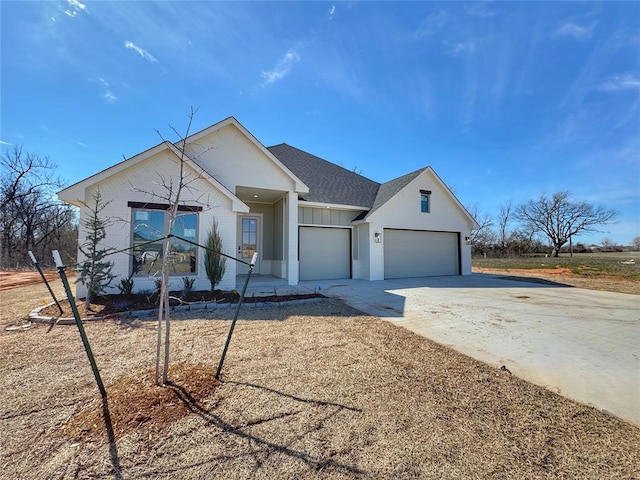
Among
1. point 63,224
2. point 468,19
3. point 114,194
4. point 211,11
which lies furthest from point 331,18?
point 63,224

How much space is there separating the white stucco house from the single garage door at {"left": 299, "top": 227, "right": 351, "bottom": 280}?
47 millimetres

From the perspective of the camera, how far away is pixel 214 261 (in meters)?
8.24

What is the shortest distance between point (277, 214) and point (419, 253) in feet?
25.0

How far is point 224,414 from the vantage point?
8.00 feet

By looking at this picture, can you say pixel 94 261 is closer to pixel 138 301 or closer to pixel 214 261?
pixel 138 301

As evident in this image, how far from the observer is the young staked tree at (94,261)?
20.6ft

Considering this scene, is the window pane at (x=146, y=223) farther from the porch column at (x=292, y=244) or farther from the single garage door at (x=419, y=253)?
the single garage door at (x=419, y=253)

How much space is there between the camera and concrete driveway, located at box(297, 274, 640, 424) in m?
3.11

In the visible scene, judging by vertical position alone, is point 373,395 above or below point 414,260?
below

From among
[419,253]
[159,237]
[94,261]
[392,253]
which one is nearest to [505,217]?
[419,253]

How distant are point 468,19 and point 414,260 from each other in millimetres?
9595

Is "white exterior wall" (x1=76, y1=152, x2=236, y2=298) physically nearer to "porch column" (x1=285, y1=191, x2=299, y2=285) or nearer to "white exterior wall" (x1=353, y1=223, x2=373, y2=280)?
"porch column" (x1=285, y1=191, x2=299, y2=285)

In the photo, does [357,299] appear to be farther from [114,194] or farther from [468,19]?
[468,19]

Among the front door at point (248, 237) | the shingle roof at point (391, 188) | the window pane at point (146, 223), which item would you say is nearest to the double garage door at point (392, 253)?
the shingle roof at point (391, 188)
